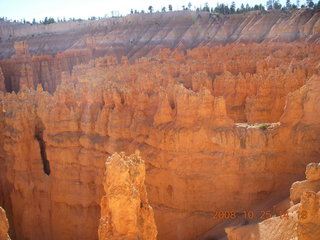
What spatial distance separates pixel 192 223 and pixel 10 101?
9909 mm

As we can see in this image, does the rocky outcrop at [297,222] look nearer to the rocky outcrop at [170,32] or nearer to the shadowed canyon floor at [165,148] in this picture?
the shadowed canyon floor at [165,148]

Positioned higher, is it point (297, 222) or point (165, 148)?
point (165, 148)

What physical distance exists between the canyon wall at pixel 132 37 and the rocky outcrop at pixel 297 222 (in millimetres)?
31798

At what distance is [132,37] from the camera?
62.0 meters

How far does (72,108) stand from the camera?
14.8m

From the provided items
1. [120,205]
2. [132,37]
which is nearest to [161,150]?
[120,205]

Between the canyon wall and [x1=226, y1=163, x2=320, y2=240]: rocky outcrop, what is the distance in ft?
104

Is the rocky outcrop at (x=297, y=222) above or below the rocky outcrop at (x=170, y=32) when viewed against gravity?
below

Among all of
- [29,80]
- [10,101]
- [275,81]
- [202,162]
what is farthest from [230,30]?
[202,162]

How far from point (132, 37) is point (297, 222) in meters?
56.8

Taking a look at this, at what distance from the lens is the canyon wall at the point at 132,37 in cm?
4544

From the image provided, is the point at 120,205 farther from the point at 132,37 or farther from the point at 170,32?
the point at 132,37

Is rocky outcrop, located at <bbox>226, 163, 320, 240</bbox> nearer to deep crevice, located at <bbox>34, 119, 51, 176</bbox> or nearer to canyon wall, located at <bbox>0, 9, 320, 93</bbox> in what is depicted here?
deep crevice, located at <bbox>34, 119, 51, 176</bbox>
